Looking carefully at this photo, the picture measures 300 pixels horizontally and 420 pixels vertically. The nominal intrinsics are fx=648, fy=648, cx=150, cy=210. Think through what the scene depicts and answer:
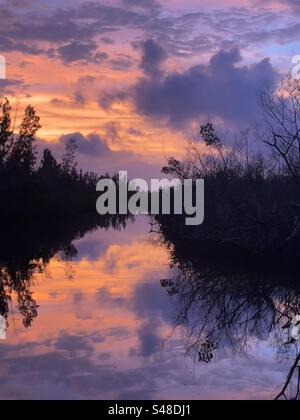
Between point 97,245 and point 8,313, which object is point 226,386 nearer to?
point 8,313

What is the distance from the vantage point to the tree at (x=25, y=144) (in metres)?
50.6

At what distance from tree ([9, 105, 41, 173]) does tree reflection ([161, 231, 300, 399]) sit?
101 feet

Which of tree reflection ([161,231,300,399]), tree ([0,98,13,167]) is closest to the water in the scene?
tree reflection ([161,231,300,399])

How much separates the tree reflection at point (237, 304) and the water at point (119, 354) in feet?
0.39

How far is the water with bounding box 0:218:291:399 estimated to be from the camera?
7336mm

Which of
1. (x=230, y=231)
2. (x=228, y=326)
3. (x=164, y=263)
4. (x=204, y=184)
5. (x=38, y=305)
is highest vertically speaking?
(x=204, y=184)

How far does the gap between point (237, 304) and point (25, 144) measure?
4136cm

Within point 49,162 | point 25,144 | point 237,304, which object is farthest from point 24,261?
point 49,162

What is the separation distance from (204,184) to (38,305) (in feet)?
60.9

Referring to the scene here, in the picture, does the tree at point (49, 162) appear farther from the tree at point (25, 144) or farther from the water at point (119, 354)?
the water at point (119, 354)

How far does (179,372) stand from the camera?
26.8ft

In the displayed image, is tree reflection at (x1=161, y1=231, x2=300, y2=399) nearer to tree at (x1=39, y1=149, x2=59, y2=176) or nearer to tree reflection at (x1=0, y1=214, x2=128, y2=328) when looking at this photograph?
tree reflection at (x1=0, y1=214, x2=128, y2=328)

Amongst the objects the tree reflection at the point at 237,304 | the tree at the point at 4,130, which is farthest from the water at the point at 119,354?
the tree at the point at 4,130
